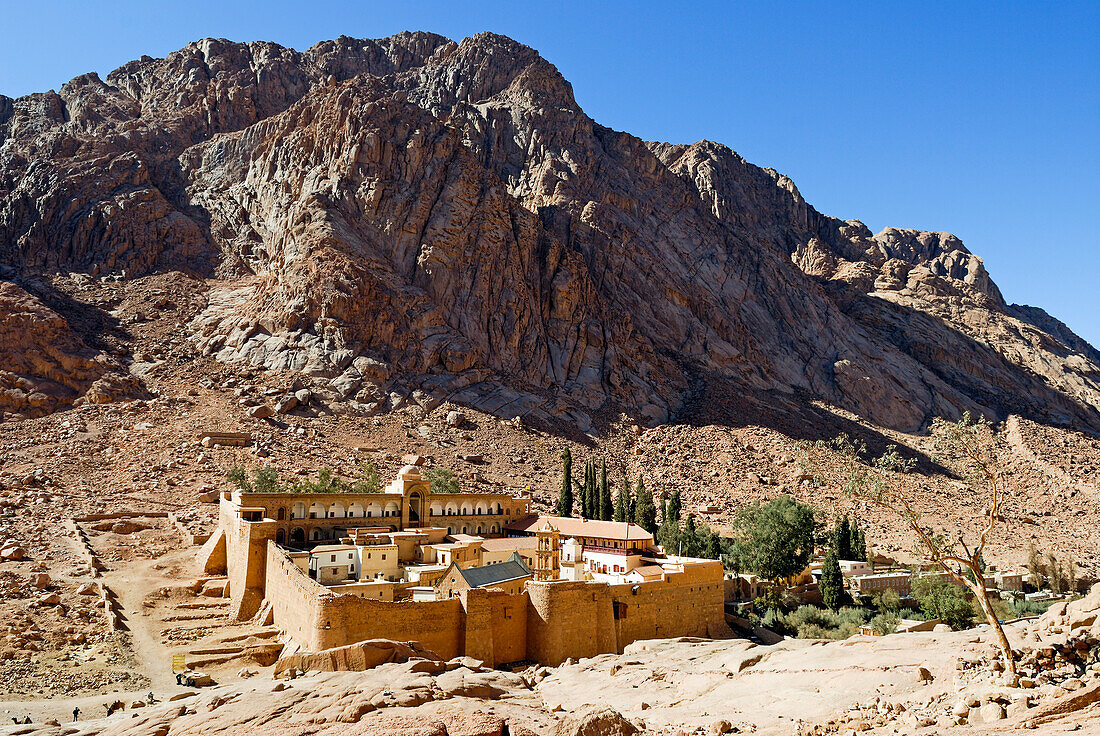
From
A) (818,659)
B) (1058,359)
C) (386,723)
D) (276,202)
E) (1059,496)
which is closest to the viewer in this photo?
(386,723)

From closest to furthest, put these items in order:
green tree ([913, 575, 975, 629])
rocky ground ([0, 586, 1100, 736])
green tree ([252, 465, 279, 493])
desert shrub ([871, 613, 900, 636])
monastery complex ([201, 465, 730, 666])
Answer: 1. rocky ground ([0, 586, 1100, 736])
2. monastery complex ([201, 465, 730, 666])
3. desert shrub ([871, 613, 900, 636])
4. green tree ([913, 575, 975, 629])
5. green tree ([252, 465, 279, 493])

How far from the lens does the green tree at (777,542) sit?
1624 inches

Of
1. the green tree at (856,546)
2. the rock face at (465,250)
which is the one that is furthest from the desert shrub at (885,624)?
the rock face at (465,250)

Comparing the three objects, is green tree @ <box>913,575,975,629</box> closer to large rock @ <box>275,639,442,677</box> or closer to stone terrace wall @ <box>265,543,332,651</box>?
large rock @ <box>275,639,442,677</box>

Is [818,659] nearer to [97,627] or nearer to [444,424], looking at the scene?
[97,627]

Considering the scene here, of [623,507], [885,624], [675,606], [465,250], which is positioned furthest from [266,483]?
[465,250]

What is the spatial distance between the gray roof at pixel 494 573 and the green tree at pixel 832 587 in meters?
15.9

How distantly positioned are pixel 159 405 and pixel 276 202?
114 feet

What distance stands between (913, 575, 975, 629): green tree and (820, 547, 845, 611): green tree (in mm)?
3729

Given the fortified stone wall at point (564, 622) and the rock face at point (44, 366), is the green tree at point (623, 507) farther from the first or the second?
the rock face at point (44, 366)

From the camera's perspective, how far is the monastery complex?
25.9m

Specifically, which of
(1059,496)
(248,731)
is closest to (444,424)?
(248,731)

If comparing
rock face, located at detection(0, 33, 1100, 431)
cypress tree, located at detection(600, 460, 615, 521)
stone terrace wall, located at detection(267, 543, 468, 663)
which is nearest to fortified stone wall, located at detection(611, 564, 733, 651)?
stone terrace wall, located at detection(267, 543, 468, 663)

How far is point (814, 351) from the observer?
108500 mm
